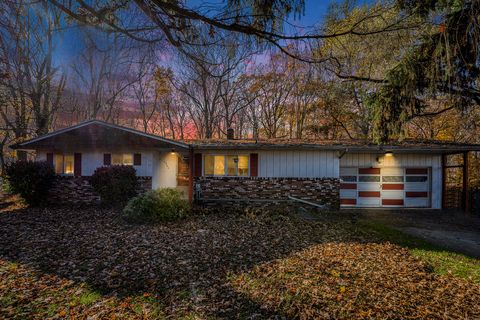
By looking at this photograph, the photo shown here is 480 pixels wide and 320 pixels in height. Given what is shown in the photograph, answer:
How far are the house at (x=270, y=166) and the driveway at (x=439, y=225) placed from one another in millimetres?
1021

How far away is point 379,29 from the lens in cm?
199

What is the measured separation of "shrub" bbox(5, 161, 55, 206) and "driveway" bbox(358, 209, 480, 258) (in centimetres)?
1296

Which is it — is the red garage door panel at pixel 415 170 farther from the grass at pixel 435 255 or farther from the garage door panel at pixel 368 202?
the grass at pixel 435 255

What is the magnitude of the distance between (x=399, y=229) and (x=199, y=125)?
16774 mm

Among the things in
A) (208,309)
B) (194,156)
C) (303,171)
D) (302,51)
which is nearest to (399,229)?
(303,171)

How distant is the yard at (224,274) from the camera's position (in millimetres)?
2941

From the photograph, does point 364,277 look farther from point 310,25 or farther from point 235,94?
point 235,94

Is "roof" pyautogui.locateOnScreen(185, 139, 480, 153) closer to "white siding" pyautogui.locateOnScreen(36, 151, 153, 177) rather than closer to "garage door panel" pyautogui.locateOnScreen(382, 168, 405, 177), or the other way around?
"garage door panel" pyautogui.locateOnScreen(382, 168, 405, 177)

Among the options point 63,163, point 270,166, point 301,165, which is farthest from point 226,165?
point 63,163

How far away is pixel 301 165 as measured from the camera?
10367 millimetres

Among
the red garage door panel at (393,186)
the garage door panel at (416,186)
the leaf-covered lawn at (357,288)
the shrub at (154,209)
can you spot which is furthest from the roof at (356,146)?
the leaf-covered lawn at (357,288)

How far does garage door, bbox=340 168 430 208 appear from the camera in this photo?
10.9 m

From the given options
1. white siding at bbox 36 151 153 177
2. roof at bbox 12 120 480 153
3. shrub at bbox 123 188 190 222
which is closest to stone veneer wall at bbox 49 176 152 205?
white siding at bbox 36 151 153 177

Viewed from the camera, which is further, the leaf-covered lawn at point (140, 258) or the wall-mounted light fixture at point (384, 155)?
the wall-mounted light fixture at point (384, 155)
